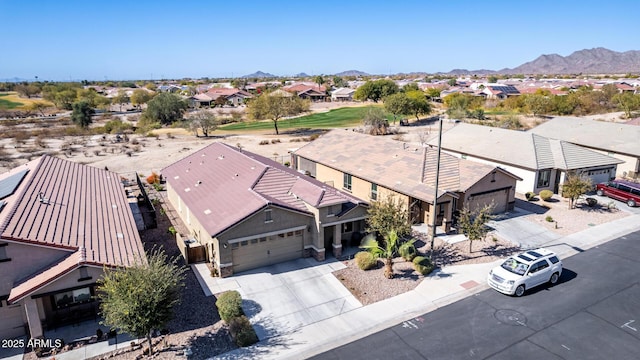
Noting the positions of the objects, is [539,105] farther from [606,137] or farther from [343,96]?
[343,96]

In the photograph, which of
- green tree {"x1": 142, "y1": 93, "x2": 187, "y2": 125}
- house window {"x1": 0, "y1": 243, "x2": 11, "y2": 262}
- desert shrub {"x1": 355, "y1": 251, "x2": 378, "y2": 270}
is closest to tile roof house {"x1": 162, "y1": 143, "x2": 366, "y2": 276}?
desert shrub {"x1": 355, "y1": 251, "x2": 378, "y2": 270}

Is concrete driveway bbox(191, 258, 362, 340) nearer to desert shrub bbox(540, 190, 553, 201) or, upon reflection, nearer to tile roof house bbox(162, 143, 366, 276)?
tile roof house bbox(162, 143, 366, 276)

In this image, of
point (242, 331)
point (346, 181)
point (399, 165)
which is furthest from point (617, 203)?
point (242, 331)

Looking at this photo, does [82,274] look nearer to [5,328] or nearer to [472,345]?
[5,328]

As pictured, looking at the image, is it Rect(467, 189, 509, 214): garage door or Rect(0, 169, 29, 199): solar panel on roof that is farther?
Rect(467, 189, 509, 214): garage door

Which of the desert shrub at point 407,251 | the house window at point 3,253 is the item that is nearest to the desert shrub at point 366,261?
the desert shrub at point 407,251

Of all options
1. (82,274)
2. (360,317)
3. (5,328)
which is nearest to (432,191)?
(360,317)
